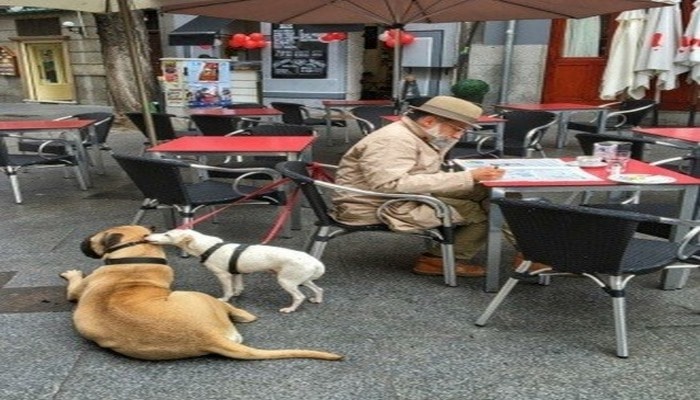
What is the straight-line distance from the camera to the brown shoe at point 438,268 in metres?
3.30

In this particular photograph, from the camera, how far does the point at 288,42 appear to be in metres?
12.7

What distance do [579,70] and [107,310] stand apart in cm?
980

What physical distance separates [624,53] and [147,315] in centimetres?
832

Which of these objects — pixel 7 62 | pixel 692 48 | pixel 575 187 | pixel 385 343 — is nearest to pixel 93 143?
pixel 385 343

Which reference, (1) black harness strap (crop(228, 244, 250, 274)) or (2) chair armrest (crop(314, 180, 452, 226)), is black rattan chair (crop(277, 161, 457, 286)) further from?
(1) black harness strap (crop(228, 244, 250, 274))

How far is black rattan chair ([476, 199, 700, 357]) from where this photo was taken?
209 centimetres

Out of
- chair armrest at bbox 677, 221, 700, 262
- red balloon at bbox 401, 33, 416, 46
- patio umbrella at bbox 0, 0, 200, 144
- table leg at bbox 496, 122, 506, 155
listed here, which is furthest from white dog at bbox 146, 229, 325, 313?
red balloon at bbox 401, 33, 416, 46

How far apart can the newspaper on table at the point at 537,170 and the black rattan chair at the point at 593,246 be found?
495 millimetres

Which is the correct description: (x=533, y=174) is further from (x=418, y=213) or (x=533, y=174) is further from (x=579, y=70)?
(x=579, y=70)

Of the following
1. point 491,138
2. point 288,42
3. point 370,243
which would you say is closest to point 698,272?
point 370,243

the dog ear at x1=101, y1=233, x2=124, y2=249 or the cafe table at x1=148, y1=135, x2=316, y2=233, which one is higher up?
the cafe table at x1=148, y1=135, x2=316, y2=233

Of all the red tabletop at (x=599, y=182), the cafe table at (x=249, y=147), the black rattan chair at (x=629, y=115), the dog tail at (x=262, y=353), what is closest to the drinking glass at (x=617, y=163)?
the red tabletop at (x=599, y=182)

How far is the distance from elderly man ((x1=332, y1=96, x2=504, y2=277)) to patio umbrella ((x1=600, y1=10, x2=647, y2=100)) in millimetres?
6297

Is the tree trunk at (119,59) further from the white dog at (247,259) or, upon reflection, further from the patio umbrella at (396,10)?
the white dog at (247,259)
